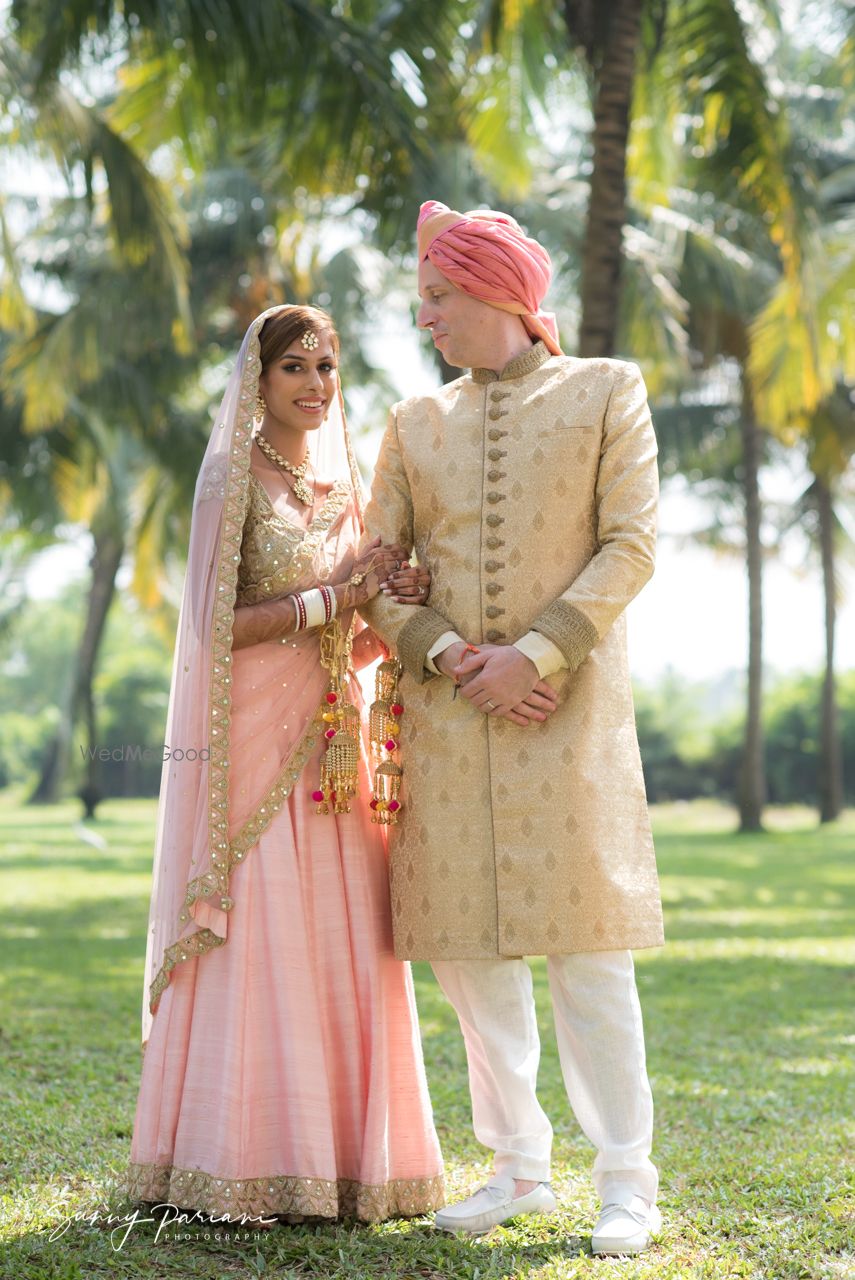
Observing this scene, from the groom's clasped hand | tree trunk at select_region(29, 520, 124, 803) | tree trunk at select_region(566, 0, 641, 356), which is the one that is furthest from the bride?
A: tree trunk at select_region(29, 520, 124, 803)

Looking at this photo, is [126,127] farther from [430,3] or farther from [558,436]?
[558,436]

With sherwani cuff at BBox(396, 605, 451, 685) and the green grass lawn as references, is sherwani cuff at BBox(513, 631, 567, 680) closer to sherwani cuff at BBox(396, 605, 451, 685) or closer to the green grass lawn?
sherwani cuff at BBox(396, 605, 451, 685)

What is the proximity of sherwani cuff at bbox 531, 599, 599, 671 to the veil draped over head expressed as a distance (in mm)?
697

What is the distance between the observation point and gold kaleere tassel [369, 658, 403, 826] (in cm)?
328

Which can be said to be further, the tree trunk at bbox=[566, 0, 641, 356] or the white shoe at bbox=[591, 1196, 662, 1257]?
the tree trunk at bbox=[566, 0, 641, 356]

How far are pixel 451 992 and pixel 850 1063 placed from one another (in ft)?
8.50

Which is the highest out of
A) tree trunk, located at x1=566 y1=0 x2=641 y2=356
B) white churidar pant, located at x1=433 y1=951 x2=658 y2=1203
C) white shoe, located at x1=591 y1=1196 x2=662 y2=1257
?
tree trunk, located at x1=566 y1=0 x2=641 y2=356

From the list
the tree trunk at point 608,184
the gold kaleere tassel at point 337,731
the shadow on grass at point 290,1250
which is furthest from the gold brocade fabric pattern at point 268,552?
the tree trunk at point 608,184

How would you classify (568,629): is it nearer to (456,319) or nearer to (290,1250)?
(456,319)

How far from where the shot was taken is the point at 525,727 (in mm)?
3141

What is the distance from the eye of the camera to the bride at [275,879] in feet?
10.3

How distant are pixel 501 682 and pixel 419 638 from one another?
25cm

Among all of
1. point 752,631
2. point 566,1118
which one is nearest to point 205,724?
point 566,1118

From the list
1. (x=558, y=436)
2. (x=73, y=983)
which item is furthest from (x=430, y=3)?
(x=558, y=436)
